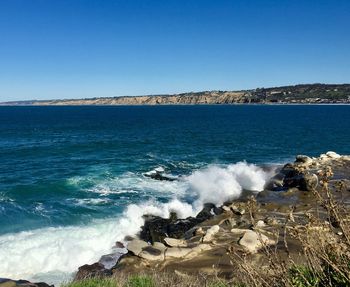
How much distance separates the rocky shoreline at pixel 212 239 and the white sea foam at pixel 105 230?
3.24 ft

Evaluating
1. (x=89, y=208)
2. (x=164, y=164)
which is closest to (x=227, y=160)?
(x=164, y=164)

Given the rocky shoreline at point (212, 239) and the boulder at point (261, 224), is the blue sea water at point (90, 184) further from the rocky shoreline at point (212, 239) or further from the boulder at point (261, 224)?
the boulder at point (261, 224)

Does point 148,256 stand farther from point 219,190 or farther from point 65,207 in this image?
point 219,190

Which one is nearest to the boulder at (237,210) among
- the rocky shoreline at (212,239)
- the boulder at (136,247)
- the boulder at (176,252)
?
the rocky shoreline at (212,239)

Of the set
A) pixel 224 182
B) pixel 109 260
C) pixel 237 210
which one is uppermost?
pixel 237 210

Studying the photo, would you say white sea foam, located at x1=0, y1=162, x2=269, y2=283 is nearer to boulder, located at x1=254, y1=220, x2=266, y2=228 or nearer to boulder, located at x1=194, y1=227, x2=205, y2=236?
boulder, located at x1=194, y1=227, x2=205, y2=236

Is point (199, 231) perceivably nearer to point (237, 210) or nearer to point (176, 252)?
point (176, 252)

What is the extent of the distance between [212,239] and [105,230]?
289 inches

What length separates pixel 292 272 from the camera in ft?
23.6

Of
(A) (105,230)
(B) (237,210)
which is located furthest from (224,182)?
(A) (105,230)

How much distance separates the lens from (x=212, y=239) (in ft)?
62.8

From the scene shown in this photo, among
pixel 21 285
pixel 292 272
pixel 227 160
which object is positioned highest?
pixel 292 272

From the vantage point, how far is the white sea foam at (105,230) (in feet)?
64.5

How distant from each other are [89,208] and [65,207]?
1.70m
